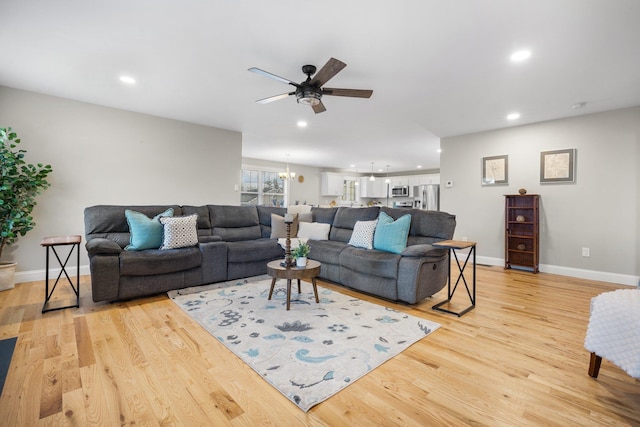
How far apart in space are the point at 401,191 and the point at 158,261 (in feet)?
29.1

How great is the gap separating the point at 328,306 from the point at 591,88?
3.81 metres

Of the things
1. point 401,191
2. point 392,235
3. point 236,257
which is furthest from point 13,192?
point 401,191

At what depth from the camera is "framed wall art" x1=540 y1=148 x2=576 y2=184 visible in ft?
14.1

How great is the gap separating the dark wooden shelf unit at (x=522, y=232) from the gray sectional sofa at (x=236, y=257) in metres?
2.18

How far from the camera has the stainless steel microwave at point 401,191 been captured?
34.1 ft

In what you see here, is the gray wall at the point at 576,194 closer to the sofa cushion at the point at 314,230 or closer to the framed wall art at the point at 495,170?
the framed wall art at the point at 495,170

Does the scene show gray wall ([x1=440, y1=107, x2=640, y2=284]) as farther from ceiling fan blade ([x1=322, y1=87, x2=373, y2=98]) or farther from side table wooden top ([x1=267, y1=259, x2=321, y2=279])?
side table wooden top ([x1=267, y1=259, x2=321, y2=279])

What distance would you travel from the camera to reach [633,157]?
385cm

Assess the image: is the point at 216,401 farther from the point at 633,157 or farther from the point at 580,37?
the point at 633,157

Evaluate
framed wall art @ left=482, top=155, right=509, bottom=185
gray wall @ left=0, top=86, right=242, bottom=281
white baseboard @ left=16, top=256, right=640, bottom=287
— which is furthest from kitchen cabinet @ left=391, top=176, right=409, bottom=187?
gray wall @ left=0, top=86, right=242, bottom=281

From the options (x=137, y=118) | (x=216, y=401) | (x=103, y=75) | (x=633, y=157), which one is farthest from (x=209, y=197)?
(x=633, y=157)

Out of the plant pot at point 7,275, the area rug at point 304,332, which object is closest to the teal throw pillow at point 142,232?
the area rug at point 304,332

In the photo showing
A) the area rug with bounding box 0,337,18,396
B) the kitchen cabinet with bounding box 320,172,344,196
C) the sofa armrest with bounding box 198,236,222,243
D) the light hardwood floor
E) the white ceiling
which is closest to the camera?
the light hardwood floor

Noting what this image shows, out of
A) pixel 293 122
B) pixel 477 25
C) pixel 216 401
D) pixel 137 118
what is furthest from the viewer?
pixel 293 122
